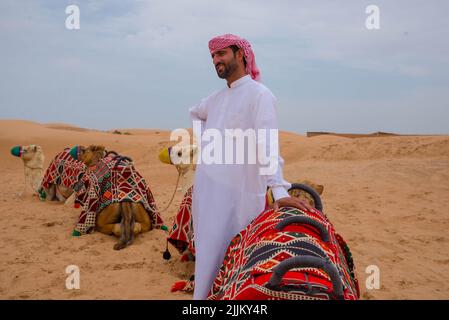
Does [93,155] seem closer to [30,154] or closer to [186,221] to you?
[30,154]

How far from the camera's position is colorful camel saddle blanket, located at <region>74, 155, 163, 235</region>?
18.7ft

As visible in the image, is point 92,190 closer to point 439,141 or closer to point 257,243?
point 257,243

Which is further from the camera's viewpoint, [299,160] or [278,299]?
[299,160]

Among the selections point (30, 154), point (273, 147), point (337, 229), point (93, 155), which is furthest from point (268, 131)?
point (30, 154)

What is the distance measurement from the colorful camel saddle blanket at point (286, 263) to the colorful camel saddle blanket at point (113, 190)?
3349 millimetres

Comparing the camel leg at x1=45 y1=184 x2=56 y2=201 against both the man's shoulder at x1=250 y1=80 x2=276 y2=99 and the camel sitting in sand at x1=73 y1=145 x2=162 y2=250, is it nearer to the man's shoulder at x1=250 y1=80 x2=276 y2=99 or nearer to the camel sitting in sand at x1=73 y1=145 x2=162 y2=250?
the camel sitting in sand at x1=73 y1=145 x2=162 y2=250

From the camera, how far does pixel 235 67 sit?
119 inches

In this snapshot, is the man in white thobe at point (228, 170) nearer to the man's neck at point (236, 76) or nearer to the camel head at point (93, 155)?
the man's neck at point (236, 76)

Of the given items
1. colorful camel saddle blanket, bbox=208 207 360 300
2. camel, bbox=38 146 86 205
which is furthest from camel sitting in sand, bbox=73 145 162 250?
colorful camel saddle blanket, bbox=208 207 360 300

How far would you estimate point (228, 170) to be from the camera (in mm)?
2895

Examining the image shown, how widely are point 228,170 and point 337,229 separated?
13.5 ft

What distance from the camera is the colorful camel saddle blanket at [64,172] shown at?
790cm
